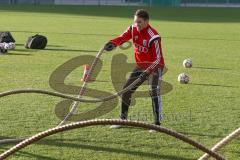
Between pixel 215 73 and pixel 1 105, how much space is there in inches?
303

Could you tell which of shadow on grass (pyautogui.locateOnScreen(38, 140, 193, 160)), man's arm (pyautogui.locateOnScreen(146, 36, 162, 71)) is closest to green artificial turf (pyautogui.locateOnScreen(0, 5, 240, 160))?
shadow on grass (pyautogui.locateOnScreen(38, 140, 193, 160))

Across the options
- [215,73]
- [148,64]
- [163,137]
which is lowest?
[215,73]

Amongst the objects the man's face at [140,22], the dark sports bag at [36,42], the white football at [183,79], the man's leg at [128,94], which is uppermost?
the man's face at [140,22]

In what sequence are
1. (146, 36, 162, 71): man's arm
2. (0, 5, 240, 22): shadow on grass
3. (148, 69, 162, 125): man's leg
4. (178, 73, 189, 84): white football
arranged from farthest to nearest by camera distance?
(0, 5, 240, 22): shadow on grass < (178, 73, 189, 84): white football < (148, 69, 162, 125): man's leg < (146, 36, 162, 71): man's arm

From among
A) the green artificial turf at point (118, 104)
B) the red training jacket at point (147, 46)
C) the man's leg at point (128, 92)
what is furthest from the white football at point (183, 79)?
the red training jacket at point (147, 46)

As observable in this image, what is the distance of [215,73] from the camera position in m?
16.5

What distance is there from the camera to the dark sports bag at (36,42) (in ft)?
68.9

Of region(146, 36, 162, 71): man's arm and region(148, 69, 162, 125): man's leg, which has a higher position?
region(146, 36, 162, 71): man's arm

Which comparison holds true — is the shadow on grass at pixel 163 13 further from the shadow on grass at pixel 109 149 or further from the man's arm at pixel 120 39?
the shadow on grass at pixel 109 149

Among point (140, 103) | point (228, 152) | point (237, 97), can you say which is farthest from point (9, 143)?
point (237, 97)

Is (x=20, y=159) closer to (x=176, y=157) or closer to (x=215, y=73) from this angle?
(x=176, y=157)

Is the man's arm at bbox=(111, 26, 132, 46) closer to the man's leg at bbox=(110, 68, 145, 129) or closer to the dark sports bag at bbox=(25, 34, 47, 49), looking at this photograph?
the man's leg at bbox=(110, 68, 145, 129)

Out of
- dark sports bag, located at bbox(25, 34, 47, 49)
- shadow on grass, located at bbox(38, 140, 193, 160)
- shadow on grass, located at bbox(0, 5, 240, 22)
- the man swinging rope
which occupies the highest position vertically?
the man swinging rope

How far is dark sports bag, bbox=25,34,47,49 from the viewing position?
20994 mm
